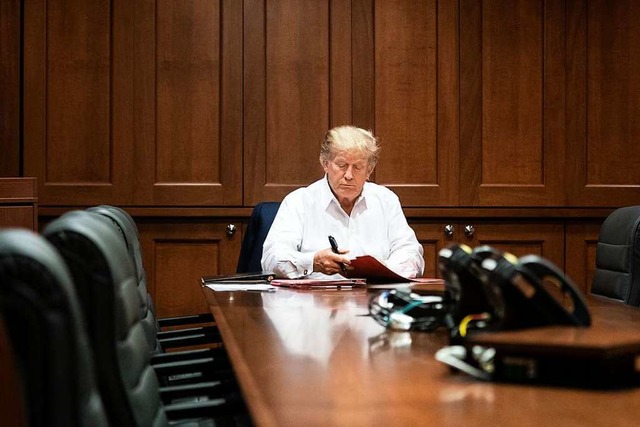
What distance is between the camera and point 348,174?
153 inches

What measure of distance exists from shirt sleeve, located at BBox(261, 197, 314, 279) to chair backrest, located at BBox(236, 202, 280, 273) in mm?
128

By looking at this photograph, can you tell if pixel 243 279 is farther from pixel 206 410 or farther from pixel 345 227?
pixel 206 410

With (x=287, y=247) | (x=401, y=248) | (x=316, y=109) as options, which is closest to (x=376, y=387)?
(x=287, y=247)

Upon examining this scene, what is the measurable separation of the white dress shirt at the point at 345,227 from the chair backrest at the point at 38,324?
2.80 meters

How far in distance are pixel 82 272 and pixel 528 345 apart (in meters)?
0.63

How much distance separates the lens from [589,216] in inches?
200

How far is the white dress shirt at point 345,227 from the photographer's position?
12.4 ft

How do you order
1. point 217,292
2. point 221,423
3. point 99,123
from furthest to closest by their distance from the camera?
1. point 99,123
2. point 217,292
3. point 221,423

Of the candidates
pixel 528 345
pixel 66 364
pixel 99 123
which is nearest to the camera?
pixel 66 364

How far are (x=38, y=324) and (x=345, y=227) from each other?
10.00 feet

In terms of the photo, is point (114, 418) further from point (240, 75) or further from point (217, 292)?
point (240, 75)

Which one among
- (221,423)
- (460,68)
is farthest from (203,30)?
(221,423)

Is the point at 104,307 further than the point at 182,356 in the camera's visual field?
No

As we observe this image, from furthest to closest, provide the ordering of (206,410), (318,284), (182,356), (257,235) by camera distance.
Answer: (257,235), (318,284), (182,356), (206,410)
